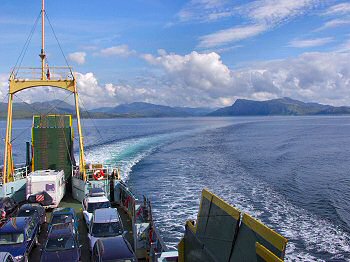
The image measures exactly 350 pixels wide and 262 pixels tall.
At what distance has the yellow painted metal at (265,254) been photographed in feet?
16.0

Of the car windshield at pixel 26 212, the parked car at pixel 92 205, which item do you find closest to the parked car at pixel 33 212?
the car windshield at pixel 26 212

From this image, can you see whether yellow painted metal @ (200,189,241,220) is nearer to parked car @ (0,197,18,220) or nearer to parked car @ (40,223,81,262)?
parked car @ (40,223,81,262)

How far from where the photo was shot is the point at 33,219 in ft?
49.1

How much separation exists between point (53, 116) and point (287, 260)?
17.4m

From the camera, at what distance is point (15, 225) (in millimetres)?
13547

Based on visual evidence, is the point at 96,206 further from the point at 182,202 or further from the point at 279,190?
the point at 279,190

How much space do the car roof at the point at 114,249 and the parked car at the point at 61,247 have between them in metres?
0.97

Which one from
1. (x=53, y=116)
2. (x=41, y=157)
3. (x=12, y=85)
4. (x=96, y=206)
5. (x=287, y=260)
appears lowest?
(x=287, y=260)

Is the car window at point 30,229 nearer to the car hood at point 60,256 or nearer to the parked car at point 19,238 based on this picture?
the parked car at point 19,238

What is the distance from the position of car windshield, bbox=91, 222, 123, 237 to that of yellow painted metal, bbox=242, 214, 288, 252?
8400 millimetres

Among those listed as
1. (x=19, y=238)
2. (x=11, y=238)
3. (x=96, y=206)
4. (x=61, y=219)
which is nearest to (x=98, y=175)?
(x=96, y=206)

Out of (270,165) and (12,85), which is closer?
(12,85)

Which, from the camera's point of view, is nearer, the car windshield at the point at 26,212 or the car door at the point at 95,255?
the car door at the point at 95,255

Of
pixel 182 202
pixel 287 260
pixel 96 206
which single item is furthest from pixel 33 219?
pixel 182 202
